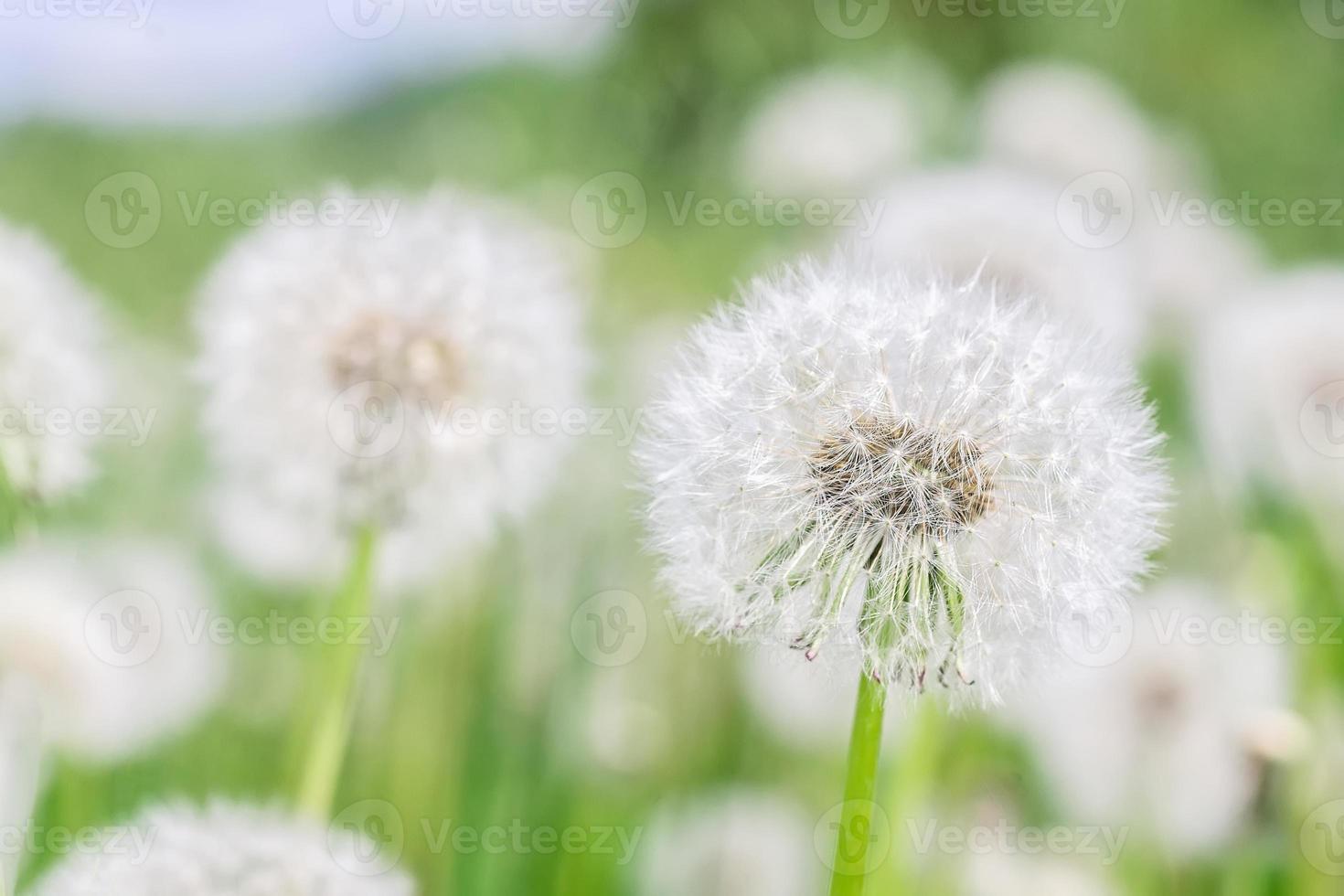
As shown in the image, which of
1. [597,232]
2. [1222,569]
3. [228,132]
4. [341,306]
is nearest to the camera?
[341,306]

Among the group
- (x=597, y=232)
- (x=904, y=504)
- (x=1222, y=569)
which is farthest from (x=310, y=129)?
(x=904, y=504)

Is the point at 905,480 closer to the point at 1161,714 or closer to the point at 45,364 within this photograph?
the point at 45,364

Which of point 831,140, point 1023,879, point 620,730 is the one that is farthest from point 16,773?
point 831,140

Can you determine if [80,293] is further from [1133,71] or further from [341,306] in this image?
[1133,71]

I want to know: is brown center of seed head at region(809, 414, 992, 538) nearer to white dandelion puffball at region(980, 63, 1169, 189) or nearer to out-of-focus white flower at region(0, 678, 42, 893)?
out-of-focus white flower at region(0, 678, 42, 893)

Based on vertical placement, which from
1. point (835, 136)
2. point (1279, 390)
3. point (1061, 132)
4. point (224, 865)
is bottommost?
point (224, 865)

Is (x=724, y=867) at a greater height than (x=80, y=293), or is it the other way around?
(x=80, y=293)

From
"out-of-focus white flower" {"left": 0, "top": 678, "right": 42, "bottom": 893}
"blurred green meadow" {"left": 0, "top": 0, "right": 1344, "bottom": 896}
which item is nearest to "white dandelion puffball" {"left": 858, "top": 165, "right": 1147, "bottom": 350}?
"blurred green meadow" {"left": 0, "top": 0, "right": 1344, "bottom": 896}
